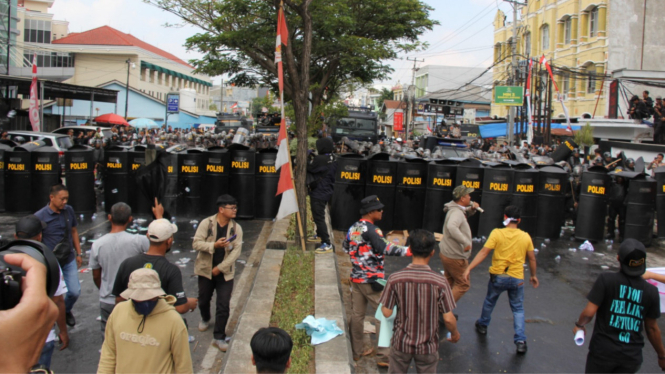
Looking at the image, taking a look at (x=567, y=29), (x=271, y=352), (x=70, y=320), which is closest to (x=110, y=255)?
(x=70, y=320)

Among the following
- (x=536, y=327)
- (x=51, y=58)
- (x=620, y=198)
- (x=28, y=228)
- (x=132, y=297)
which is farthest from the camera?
(x=51, y=58)

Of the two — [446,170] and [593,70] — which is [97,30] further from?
[446,170]

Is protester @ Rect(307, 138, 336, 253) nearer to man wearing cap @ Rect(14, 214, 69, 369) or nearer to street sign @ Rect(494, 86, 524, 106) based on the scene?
man wearing cap @ Rect(14, 214, 69, 369)

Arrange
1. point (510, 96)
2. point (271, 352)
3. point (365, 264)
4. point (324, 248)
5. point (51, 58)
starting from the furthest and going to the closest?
1. point (51, 58)
2. point (510, 96)
3. point (324, 248)
4. point (365, 264)
5. point (271, 352)

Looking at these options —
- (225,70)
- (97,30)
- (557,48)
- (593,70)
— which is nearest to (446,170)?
(225,70)

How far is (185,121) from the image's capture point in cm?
6781

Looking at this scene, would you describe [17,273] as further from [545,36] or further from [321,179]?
[545,36]

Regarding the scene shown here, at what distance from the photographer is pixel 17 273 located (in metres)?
2.23

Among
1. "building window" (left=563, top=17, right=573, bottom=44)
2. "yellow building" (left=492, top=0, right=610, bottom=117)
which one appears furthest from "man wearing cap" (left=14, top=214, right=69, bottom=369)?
"building window" (left=563, top=17, right=573, bottom=44)

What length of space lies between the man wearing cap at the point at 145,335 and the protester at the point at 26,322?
0.82 meters

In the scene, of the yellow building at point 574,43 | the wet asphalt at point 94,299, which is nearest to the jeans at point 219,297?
the wet asphalt at point 94,299

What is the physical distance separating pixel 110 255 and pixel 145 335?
6.00ft

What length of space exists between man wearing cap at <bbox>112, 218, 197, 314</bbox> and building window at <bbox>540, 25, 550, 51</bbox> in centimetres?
4276

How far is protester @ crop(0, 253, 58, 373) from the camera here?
2.06 m
